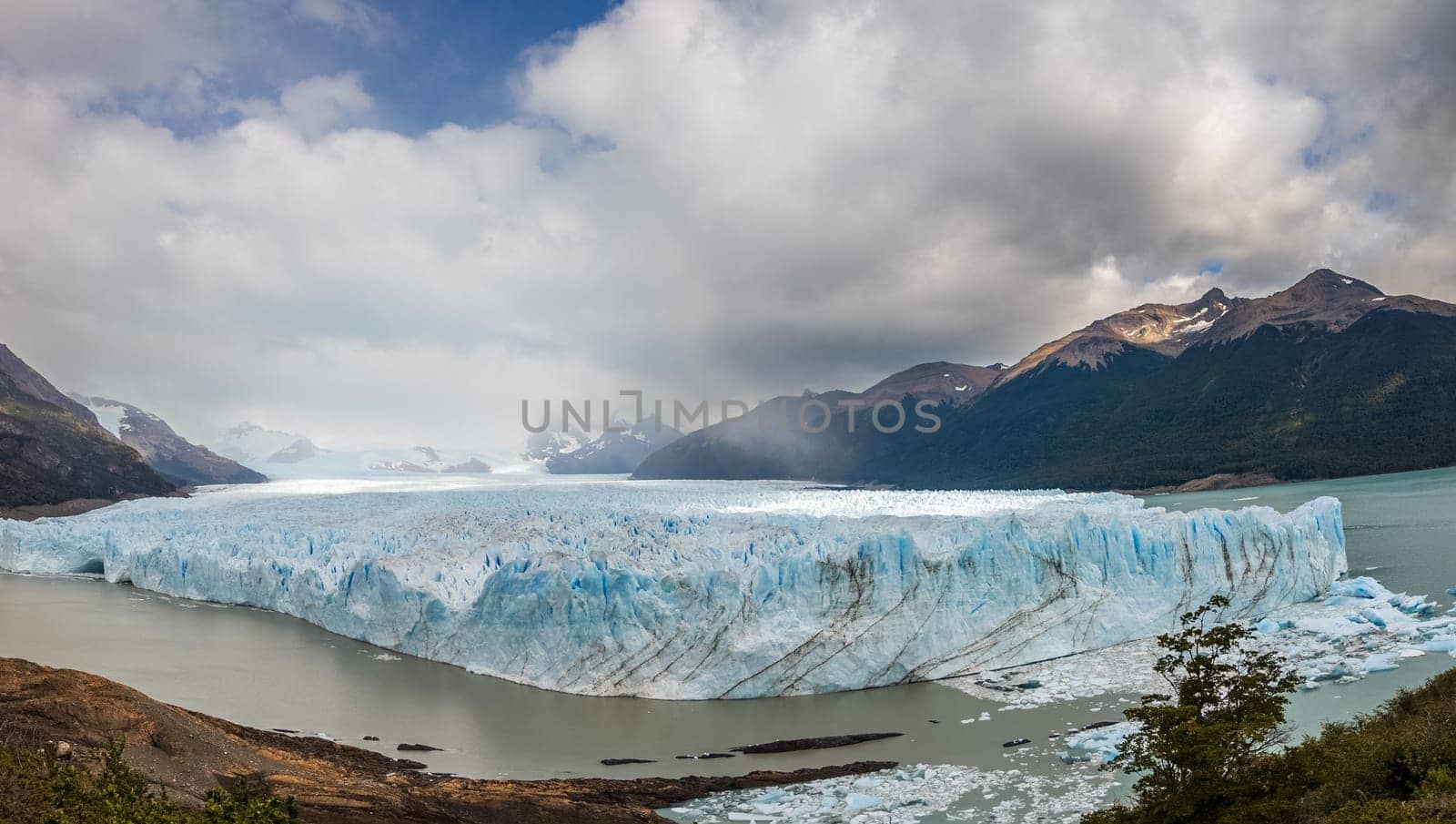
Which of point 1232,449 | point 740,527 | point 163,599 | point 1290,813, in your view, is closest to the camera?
point 1290,813

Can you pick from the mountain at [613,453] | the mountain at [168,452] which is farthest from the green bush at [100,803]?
the mountain at [613,453]

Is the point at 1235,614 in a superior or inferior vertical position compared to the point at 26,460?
inferior

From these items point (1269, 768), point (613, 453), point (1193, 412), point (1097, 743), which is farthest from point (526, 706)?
point (613, 453)

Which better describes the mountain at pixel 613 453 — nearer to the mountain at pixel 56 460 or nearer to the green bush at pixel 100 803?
the mountain at pixel 56 460

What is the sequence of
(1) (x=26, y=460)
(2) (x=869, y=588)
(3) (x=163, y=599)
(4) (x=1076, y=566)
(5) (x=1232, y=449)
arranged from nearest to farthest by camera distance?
1. (2) (x=869, y=588)
2. (4) (x=1076, y=566)
3. (3) (x=163, y=599)
4. (1) (x=26, y=460)
5. (5) (x=1232, y=449)

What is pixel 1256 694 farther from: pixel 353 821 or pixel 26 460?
pixel 26 460

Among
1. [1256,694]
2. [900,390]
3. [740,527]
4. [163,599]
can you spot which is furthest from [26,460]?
[900,390]
